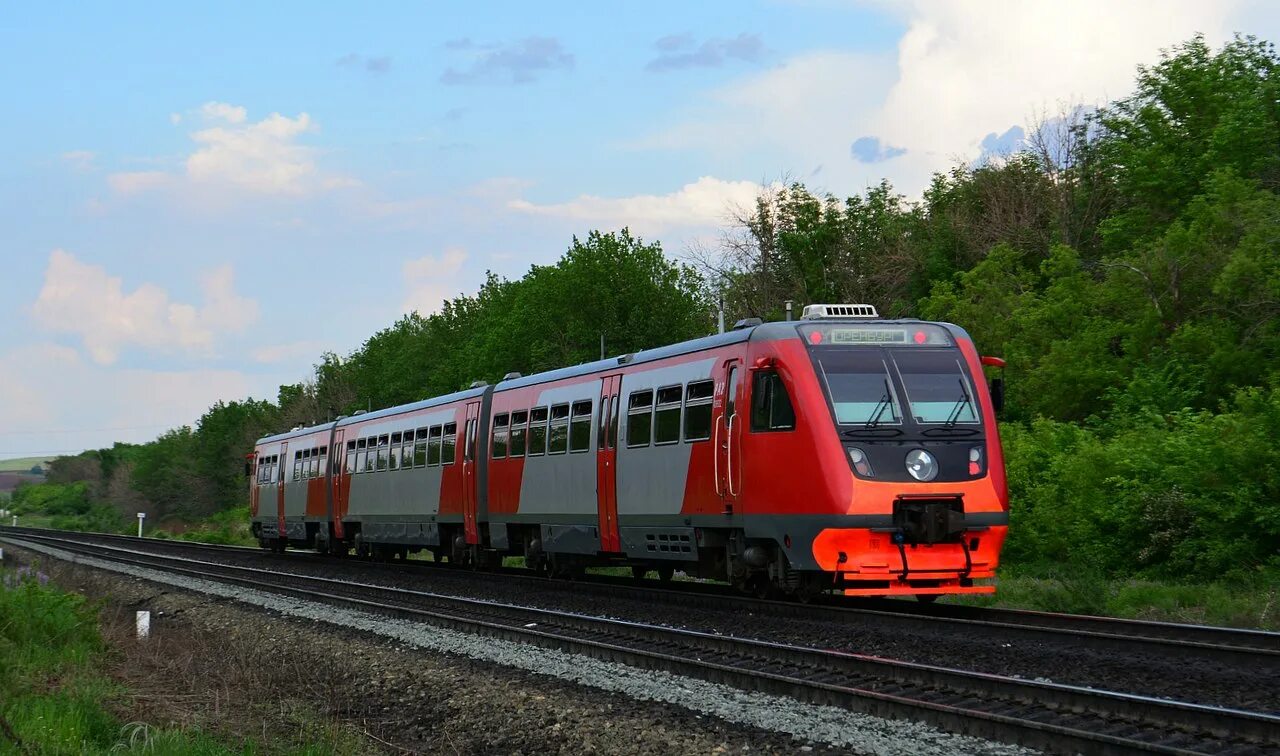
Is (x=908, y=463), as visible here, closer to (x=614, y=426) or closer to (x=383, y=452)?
(x=614, y=426)

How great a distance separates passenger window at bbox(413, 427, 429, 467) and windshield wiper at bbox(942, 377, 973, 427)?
49.0ft

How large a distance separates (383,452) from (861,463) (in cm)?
1831

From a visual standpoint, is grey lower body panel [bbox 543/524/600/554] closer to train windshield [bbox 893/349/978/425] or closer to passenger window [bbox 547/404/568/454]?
passenger window [bbox 547/404/568/454]

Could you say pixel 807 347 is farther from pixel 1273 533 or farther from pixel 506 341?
pixel 506 341

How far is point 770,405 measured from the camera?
1598 cm

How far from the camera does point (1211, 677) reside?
34.1 ft

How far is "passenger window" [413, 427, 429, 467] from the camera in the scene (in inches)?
1129

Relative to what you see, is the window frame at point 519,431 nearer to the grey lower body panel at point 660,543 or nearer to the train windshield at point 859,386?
the grey lower body panel at point 660,543

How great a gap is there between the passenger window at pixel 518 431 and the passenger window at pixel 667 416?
5113 millimetres

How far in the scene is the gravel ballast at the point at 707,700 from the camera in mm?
8547

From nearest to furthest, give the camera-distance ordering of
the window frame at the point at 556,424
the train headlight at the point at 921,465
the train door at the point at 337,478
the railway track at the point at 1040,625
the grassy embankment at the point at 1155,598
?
the railway track at the point at 1040,625 < the grassy embankment at the point at 1155,598 < the train headlight at the point at 921,465 < the window frame at the point at 556,424 < the train door at the point at 337,478

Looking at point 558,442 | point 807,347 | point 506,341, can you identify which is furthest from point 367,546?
point 506,341

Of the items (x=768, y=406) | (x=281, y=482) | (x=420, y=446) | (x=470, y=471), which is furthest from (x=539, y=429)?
(x=281, y=482)

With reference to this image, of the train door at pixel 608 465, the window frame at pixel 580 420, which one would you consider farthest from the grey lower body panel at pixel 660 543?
the window frame at pixel 580 420
